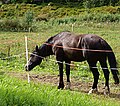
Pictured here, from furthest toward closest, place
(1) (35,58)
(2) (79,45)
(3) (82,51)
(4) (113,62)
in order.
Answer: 1. (1) (35,58)
2. (2) (79,45)
3. (3) (82,51)
4. (4) (113,62)

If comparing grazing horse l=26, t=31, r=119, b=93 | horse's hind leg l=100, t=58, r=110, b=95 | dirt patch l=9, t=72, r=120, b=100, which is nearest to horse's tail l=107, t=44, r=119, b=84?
grazing horse l=26, t=31, r=119, b=93

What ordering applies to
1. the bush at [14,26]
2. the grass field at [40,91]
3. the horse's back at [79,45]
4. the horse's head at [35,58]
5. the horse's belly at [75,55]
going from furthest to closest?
the bush at [14,26] → the horse's head at [35,58] → the horse's belly at [75,55] → the horse's back at [79,45] → the grass field at [40,91]

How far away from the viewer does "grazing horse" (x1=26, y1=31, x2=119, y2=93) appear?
10.2 meters

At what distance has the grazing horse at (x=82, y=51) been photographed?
10234mm

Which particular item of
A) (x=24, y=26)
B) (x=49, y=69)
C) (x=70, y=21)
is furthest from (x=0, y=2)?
(x=49, y=69)

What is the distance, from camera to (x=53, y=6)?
277ft

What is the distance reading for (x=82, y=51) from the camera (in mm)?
10508

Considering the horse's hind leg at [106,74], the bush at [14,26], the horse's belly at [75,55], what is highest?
the horse's belly at [75,55]

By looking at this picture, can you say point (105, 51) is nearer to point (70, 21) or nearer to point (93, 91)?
point (93, 91)

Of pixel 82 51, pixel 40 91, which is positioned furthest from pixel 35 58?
pixel 40 91

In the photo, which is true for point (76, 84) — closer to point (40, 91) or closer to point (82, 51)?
point (82, 51)

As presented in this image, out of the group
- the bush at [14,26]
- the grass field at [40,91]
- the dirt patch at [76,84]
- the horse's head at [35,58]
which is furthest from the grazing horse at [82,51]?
the bush at [14,26]

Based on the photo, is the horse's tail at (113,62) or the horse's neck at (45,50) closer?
the horse's tail at (113,62)

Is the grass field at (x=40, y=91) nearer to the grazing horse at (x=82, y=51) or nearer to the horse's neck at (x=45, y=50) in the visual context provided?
the grazing horse at (x=82, y=51)
